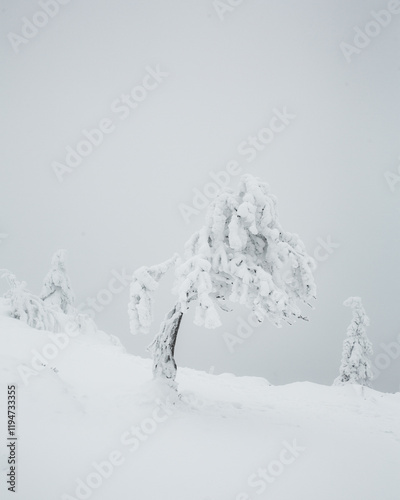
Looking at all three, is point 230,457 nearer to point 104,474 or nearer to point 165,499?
point 165,499

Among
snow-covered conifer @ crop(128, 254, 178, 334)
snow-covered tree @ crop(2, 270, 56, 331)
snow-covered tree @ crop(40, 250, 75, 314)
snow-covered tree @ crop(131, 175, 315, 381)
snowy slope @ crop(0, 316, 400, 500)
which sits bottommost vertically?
snow-covered tree @ crop(40, 250, 75, 314)

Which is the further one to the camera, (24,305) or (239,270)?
(24,305)

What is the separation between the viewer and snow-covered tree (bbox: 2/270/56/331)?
17531 mm

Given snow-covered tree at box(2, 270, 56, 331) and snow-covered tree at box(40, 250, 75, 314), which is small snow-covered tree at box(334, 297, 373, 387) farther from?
snow-covered tree at box(40, 250, 75, 314)

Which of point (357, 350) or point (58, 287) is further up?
point (357, 350)

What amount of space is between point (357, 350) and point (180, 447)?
2636 cm

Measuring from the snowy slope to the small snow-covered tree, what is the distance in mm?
18222

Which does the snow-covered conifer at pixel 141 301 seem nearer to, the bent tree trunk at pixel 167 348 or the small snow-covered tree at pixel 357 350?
the bent tree trunk at pixel 167 348

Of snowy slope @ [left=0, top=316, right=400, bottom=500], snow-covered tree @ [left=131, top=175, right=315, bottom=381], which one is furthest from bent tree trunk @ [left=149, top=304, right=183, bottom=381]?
snowy slope @ [left=0, top=316, right=400, bottom=500]

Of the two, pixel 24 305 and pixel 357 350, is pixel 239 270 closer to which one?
pixel 24 305

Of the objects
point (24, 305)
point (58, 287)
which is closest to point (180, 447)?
point (24, 305)

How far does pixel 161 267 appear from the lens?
33.0 ft

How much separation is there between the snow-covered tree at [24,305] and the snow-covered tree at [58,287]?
10520mm

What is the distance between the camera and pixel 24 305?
17844mm
